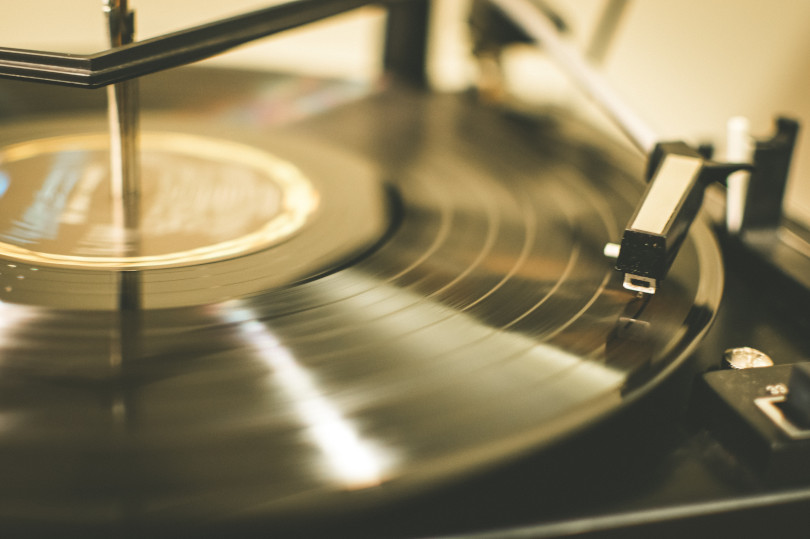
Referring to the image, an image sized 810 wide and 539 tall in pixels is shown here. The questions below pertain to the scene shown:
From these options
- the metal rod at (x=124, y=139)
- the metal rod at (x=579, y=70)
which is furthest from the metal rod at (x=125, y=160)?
the metal rod at (x=579, y=70)

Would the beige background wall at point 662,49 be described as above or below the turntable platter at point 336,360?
above

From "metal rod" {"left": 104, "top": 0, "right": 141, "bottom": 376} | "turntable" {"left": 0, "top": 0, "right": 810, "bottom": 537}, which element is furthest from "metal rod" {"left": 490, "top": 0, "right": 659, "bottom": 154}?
"metal rod" {"left": 104, "top": 0, "right": 141, "bottom": 376}

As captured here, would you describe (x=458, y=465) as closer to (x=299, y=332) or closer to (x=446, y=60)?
(x=299, y=332)

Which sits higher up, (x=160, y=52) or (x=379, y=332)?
(x=160, y=52)

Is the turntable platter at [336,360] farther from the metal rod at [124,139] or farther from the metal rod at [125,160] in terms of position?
the metal rod at [124,139]

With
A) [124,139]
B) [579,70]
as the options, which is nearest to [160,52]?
[124,139]

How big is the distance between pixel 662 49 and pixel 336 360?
0.89 metres

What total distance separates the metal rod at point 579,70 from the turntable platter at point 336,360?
73mm

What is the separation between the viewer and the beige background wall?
34.9 inches

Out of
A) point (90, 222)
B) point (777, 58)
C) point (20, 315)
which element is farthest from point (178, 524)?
point (777, 58)

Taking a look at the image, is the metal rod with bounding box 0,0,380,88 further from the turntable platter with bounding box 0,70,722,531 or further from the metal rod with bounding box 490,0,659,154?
the metal rod with bounding box 490,0,659,154

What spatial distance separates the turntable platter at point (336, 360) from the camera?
0.36 meters

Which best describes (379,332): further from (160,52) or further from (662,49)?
(662,49)

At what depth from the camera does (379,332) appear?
19.9 inches
